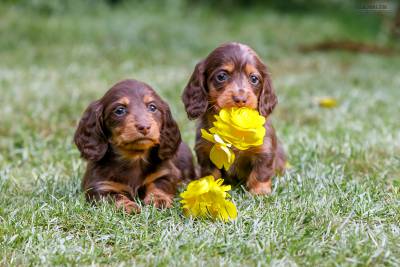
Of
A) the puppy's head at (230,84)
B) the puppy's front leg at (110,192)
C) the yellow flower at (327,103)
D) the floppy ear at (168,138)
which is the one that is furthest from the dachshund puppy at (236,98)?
the yellow flower at (327,103)

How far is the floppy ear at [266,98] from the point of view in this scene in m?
5.55

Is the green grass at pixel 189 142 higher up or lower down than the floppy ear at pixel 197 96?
lower down

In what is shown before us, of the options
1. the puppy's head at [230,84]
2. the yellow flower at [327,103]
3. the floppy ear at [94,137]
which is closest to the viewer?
the puppy's head at [230,84]

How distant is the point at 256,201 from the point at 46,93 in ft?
18.3

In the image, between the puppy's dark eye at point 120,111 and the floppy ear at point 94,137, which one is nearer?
the puppy's dark eye at point 120,111

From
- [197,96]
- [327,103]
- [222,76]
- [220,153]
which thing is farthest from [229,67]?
[327,103]

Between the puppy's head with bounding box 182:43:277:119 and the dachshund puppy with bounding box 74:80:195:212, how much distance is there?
0.29 meters

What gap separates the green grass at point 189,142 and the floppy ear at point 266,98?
64cm

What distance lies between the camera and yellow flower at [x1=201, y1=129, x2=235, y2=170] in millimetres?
5121

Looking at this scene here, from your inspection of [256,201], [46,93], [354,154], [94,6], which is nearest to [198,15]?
[94,6]

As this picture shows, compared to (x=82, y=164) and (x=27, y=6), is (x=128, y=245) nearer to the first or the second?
(x=82, y=164)

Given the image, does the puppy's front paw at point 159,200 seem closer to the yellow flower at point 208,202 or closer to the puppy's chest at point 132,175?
the puppy's chest at point 132,175

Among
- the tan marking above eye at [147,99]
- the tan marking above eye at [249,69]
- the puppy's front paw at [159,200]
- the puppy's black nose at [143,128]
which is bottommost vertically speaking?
the puppy's front paw at [159,200]

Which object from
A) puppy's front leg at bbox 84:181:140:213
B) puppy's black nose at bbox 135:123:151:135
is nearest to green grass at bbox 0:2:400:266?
puppy's front leg at bbox 84:181:140:213
